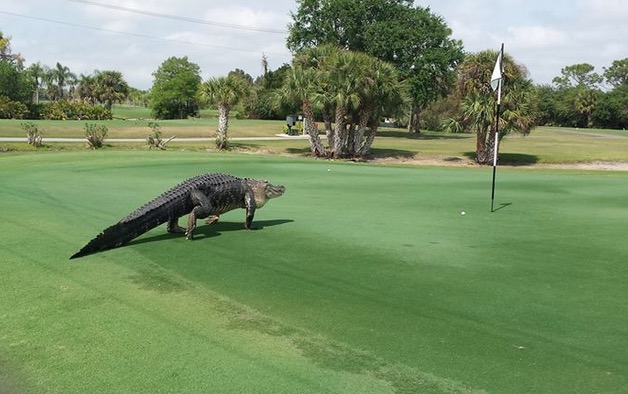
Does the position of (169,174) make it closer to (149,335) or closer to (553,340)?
(149,335)

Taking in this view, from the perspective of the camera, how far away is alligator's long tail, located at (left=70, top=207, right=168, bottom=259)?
8.67m

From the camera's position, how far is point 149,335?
5.70 meters

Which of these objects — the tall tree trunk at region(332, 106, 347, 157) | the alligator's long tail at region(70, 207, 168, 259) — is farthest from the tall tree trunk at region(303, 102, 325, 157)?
the alligator's long tail at region(70, 207, 168, 259)

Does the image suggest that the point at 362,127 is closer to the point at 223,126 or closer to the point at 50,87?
the point at 223,126

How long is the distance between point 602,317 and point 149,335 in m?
4.86

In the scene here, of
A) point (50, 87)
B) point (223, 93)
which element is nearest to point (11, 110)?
point (223, 93)

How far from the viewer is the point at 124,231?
898cm

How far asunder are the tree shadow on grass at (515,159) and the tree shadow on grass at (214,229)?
30.6 metres

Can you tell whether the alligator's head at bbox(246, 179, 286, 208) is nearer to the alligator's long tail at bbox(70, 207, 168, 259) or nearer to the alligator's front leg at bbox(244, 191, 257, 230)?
the alligator's front leg at bbox(244, 191, 257, 230)

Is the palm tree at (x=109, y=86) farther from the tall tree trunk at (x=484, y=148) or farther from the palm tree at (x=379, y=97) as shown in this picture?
the tall tree trunk at (x=484, y=148)

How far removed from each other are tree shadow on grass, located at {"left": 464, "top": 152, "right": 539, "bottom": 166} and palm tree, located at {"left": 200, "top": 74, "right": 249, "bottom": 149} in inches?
671

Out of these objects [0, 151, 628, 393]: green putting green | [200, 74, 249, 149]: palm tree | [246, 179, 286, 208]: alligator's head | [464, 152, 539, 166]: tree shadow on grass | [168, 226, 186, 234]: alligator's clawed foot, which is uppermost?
[200, 74, 249, 149]: palm tree

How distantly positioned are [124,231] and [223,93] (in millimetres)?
31963

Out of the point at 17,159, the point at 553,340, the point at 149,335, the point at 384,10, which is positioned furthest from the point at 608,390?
the point at 384,10
